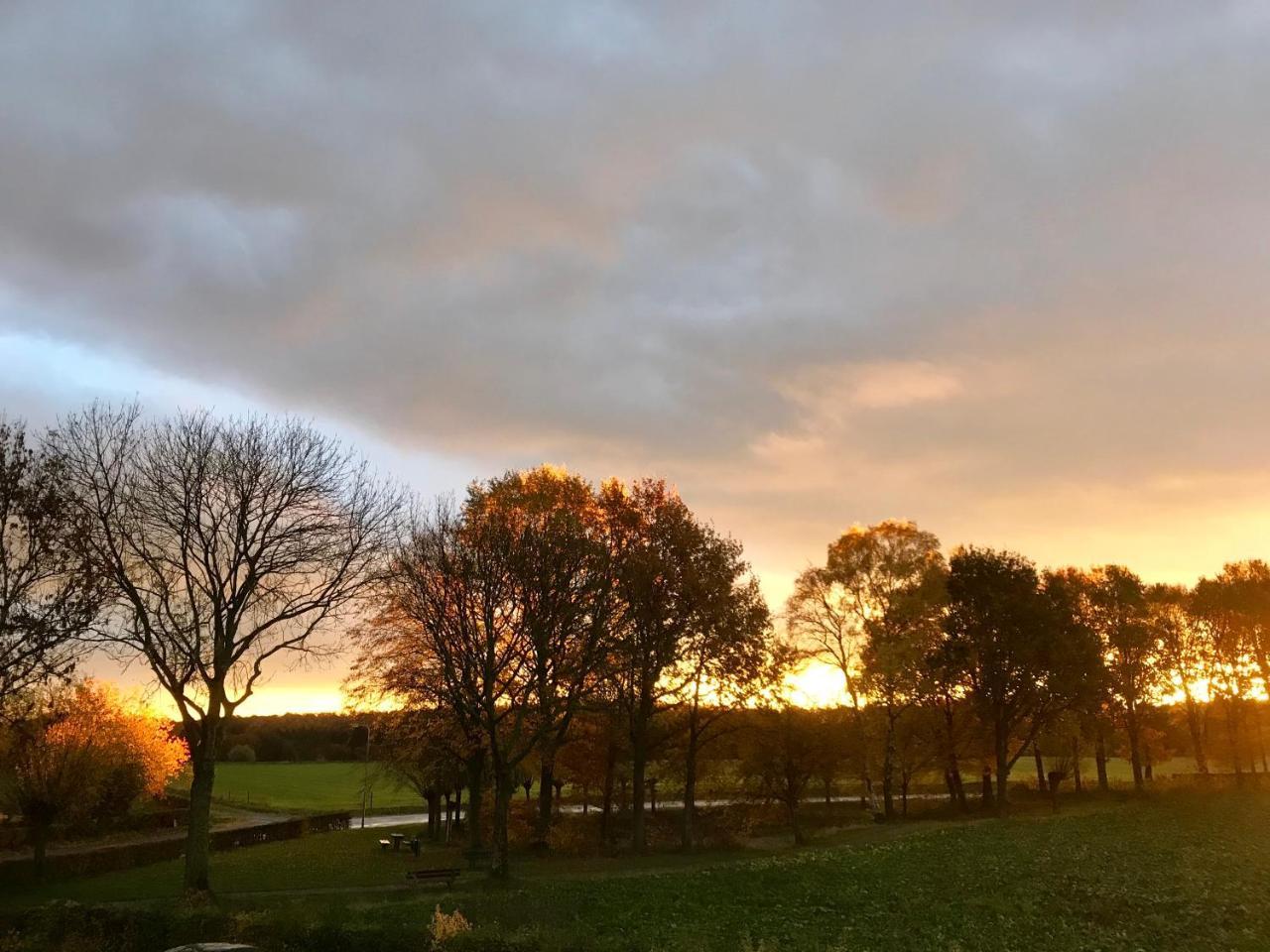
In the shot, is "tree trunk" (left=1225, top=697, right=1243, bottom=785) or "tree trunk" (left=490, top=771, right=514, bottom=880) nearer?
"tree trunk" (left=490, top=771, right=514, bottom=880)

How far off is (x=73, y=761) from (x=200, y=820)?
835 inches


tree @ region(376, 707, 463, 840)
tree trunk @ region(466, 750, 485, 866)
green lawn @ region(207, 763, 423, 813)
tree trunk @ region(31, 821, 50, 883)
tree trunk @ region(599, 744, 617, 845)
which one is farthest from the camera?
green lawn @ region(207, 763, 423, 813)

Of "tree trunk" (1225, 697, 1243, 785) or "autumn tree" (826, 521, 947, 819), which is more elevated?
"autumn tree" (826, 521, 947, 819)

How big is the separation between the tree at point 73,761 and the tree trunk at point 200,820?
34.8ft

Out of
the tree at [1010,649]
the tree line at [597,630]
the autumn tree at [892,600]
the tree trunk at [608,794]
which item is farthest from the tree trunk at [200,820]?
the tree at [1010,649]

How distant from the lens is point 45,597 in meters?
31.5

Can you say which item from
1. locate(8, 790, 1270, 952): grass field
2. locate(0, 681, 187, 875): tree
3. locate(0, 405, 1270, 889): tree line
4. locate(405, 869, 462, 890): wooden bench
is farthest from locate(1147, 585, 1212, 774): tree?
locate(0, 681, 187, 875): tree

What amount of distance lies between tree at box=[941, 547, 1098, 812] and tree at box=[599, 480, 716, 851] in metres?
21.7

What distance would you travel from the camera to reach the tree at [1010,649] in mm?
55125

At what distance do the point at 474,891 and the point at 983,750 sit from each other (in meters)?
44.8

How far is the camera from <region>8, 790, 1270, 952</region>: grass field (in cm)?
2177

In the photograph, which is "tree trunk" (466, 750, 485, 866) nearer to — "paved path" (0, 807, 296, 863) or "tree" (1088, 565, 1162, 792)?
"paved path" (0, 807, 296, 863)

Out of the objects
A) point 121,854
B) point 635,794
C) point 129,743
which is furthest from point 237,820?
point 635,794

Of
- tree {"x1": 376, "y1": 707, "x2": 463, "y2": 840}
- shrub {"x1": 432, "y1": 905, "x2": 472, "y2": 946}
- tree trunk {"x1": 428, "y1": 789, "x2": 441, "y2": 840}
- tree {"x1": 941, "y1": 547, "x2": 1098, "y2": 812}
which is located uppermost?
tree {"x1": 941, "y1": 547, "x2": 1098, "y2": 812}
